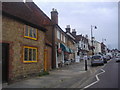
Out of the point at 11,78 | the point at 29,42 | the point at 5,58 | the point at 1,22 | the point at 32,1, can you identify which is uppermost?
the point at 32,1

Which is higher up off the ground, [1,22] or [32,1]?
[32,1]

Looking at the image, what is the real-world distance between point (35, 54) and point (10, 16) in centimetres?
506

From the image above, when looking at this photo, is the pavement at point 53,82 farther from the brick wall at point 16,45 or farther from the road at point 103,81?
the brick wall at point 16,45

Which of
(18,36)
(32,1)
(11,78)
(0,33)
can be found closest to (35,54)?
(18,36)

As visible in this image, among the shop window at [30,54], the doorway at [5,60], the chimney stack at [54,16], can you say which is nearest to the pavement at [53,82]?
the doorway at [5,60]

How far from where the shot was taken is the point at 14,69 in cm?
1280

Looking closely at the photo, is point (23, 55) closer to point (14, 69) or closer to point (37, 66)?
point (14, 69)

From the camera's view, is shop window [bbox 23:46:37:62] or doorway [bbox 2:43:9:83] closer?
doorway [bbox 2:43:9:83]

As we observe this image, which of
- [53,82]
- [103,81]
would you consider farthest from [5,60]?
[103,81]

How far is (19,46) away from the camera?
44.7 feet

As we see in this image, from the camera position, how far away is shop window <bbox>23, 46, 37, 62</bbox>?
1479cm

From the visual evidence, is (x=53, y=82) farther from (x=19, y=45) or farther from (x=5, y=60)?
(x=19, y=45)

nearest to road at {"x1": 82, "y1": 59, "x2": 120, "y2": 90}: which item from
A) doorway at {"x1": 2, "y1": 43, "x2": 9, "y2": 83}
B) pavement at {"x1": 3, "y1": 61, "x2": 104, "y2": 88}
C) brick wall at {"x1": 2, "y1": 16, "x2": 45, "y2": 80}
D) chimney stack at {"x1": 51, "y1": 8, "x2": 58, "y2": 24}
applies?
pavement at {"x1": 3, "y1": 61, "x2": 104, "y2": 88}

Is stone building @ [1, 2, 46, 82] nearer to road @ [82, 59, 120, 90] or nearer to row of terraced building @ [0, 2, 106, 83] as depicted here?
row of terraced building @ [0, 2, 106, 83]
